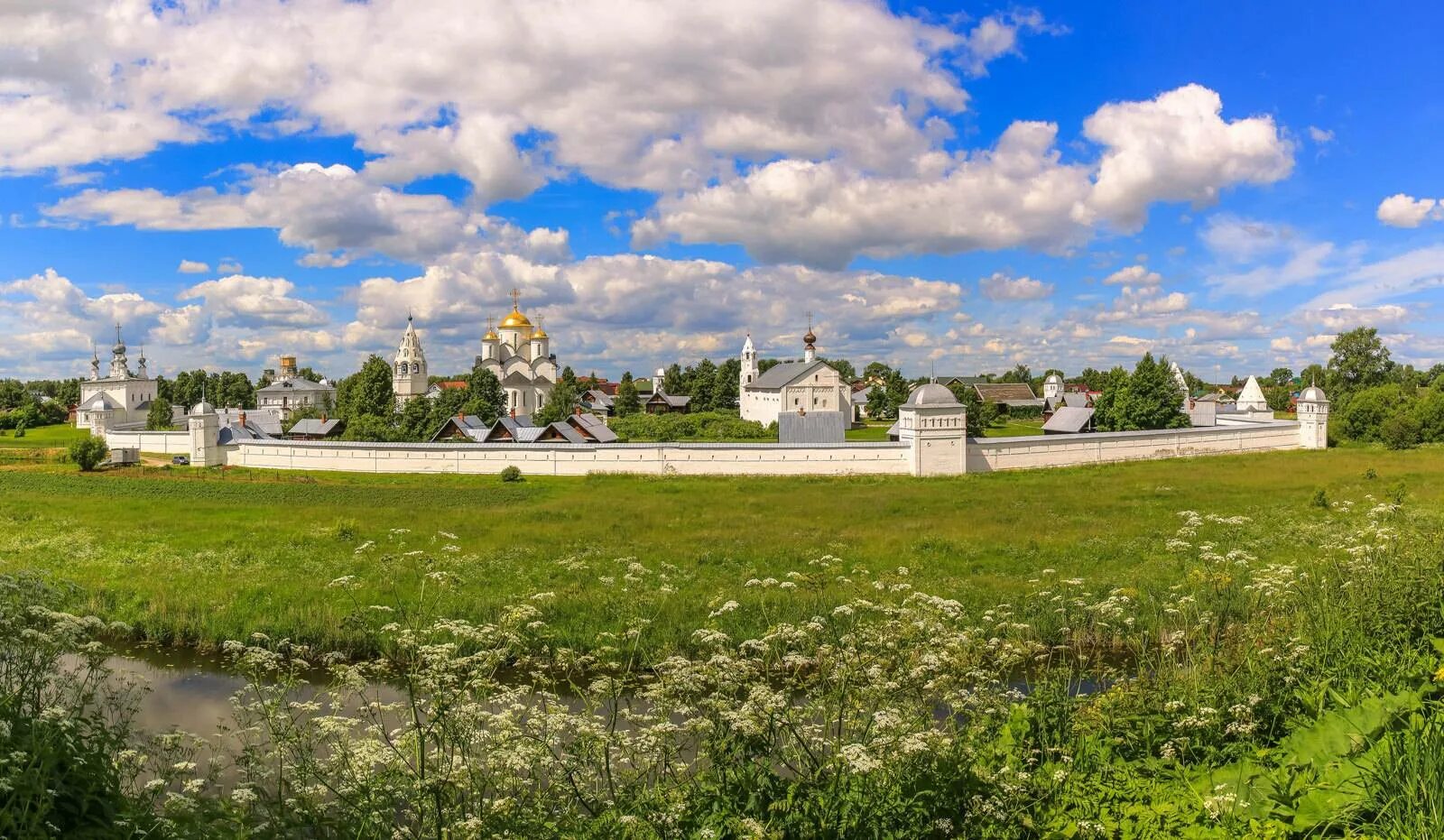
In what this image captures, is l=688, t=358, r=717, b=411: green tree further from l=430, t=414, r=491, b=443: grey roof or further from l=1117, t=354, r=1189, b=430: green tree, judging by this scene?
l=1117, t=354, r=1189, b=430: green tree

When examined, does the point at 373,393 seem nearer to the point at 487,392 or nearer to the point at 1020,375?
the point at 487,392

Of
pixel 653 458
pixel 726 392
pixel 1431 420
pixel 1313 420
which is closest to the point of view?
pixel 653 458

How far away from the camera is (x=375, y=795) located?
4586mm

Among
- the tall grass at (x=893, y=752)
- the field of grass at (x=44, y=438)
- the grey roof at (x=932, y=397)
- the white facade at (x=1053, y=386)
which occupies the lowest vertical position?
the tall grass at (x=893, y=752)

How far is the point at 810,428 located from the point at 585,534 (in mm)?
23629

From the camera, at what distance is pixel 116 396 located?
7650 cm

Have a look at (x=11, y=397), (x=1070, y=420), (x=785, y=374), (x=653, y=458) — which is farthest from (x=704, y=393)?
(x=11, y=397)

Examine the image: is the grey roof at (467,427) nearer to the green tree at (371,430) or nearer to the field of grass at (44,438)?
the green tree at (371,430)

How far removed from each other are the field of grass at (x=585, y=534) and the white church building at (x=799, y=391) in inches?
1185

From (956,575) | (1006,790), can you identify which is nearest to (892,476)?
(956,575)

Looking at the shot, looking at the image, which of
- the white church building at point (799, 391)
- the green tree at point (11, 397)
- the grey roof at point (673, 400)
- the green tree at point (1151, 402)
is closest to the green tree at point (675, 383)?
the grey roof at point (673, 400)

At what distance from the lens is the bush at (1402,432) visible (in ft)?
147

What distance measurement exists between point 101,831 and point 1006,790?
4.73 metres

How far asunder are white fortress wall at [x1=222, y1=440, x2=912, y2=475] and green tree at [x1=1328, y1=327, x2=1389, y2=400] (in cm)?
5577
